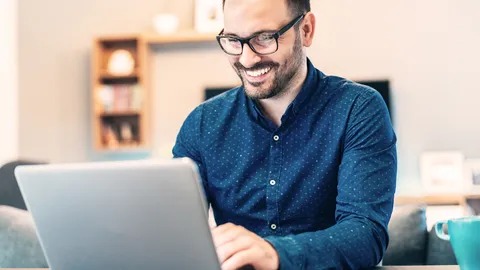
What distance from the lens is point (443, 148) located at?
466cm

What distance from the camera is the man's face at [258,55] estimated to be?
1445 mm

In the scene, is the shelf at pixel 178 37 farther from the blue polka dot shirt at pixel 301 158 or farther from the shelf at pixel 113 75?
the blue polka dot shirt at pixel 301 158

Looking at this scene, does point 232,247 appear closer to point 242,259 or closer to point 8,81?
point 242,259

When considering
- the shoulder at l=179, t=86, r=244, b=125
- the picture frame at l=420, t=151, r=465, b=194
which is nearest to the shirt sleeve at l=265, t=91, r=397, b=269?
the shoulder at l=179, t=86, r=244, b=125

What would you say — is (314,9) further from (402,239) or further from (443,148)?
(402,239)

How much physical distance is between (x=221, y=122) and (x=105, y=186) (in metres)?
0.75

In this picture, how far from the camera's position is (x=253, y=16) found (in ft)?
4.73

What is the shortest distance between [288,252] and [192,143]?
64 centimetres

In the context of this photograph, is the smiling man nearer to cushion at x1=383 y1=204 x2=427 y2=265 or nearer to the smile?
the smile

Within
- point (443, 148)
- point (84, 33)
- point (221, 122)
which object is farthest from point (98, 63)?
point (221, 122)

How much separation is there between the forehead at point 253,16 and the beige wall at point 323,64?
132 inches

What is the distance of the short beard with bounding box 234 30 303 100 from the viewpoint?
147 cm

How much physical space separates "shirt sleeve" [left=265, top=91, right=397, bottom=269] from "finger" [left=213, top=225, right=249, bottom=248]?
8 cm

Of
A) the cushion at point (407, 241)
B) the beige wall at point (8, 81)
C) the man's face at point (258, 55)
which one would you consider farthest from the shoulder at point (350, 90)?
the beige wall at point (8, 81)
